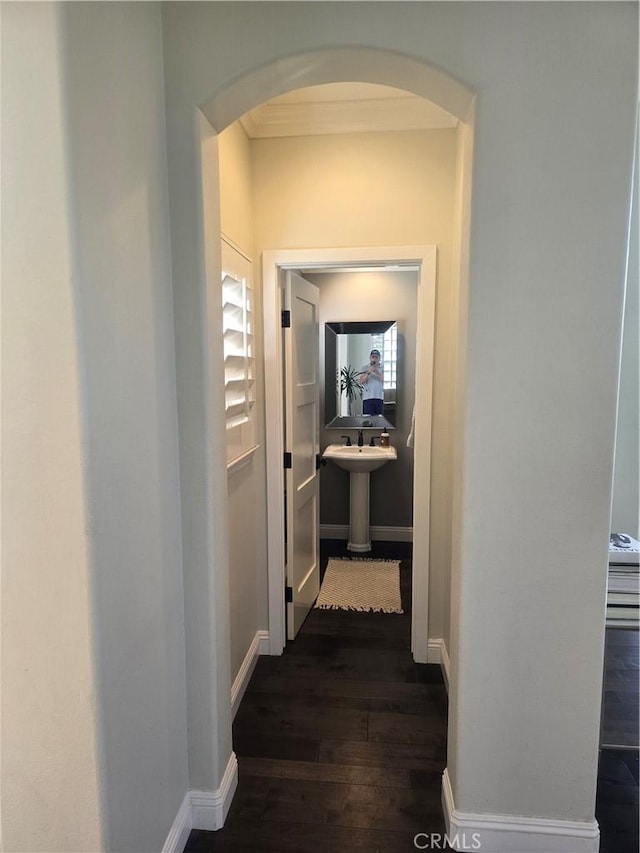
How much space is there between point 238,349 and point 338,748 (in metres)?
1.75

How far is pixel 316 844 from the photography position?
1.68 m

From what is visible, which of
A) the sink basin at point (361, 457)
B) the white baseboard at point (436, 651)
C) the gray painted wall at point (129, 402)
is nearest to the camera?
the gray painted wall at point (129, 402)

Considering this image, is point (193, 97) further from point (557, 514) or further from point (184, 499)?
point (557, 514)

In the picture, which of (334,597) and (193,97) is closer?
(193,97)

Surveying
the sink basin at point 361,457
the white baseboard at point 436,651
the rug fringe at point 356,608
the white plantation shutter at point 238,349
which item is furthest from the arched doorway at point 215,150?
the sink basin at point 361,457

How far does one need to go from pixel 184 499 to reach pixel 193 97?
124 cm

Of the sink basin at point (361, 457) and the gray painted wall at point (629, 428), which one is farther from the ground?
the gray painted wall at point (629, 428)

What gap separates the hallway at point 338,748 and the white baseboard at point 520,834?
0.42 ft

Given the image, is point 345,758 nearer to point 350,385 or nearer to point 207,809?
point 207,809

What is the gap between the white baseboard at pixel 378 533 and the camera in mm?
4543

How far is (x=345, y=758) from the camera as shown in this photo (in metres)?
2.05

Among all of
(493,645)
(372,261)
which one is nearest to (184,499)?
(493,645)

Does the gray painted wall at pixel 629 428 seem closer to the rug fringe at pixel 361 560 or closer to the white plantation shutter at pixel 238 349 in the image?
the white plantation shutter at pixel 238 349

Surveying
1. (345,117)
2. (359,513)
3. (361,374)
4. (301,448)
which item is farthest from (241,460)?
(361,374)
